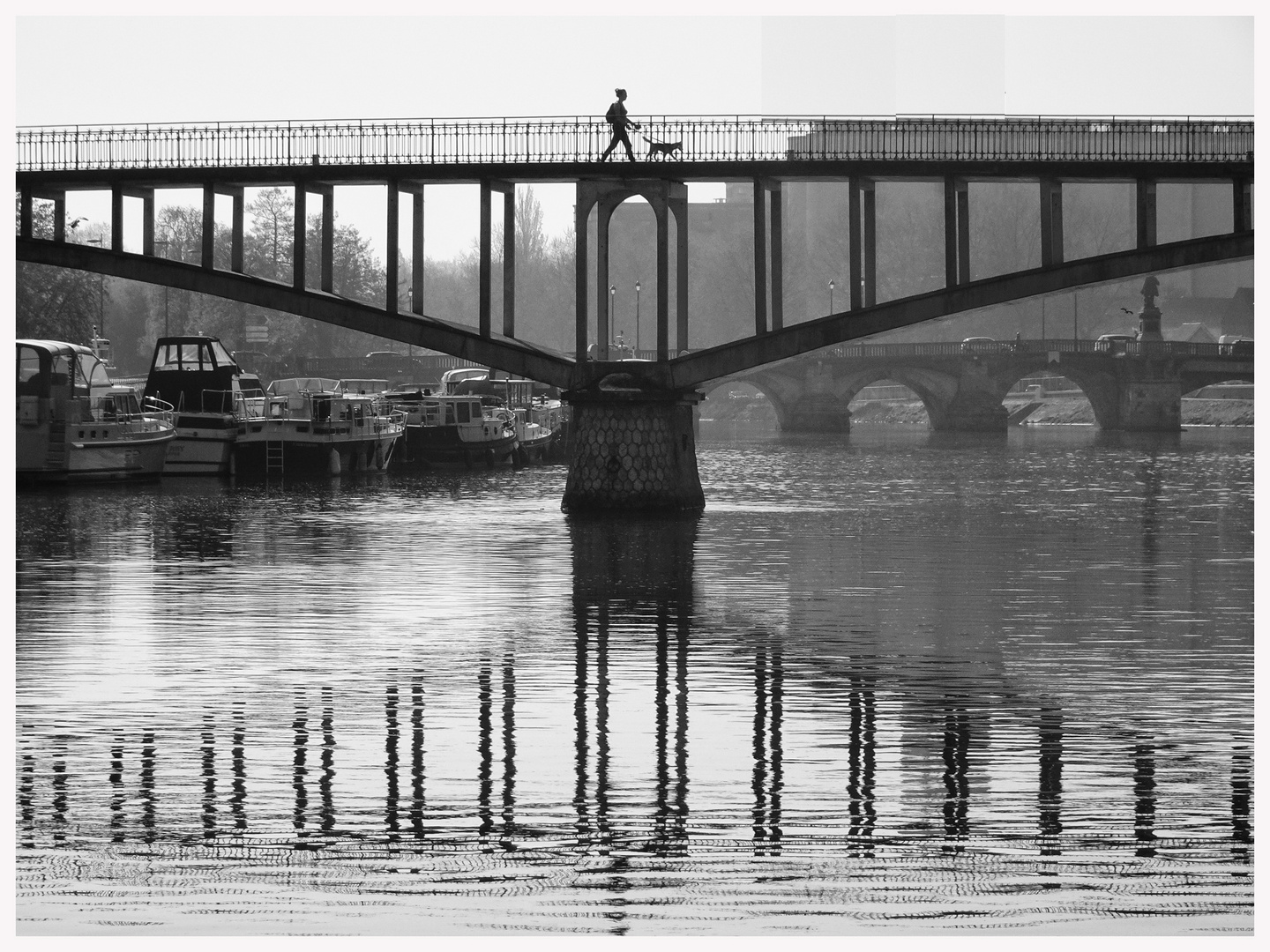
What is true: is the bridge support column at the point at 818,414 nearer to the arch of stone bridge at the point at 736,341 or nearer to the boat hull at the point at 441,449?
the boat hull at the point at 441,449

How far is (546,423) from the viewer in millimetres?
80062

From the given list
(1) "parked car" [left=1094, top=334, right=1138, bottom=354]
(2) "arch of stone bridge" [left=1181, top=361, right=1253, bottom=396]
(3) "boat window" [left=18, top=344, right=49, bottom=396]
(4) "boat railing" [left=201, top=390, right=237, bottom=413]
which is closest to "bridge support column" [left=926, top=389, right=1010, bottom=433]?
(1) "parked car" [left=1094, top=334, right=1138, bottom=354]

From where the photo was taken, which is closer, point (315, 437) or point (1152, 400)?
point (315, 437)

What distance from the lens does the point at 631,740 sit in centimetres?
1306

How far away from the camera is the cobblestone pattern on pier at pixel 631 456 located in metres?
36.4

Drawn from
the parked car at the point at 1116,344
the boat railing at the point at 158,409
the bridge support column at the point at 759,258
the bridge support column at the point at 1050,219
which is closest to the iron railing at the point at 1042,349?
the parked car at the point at 1116,344

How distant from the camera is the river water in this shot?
9.08 m

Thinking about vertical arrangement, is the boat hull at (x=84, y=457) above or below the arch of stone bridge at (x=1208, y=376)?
below

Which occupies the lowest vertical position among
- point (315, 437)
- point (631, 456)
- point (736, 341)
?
point (631, 456)

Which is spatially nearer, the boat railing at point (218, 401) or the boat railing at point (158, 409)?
the boat railing at point (158, 409)

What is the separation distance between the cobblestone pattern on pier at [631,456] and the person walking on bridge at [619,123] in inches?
191

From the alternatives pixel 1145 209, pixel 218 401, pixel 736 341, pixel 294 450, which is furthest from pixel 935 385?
pixel 736 341

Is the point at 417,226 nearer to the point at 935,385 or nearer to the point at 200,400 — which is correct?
the point at 200,400

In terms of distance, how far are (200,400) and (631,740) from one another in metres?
45.4
